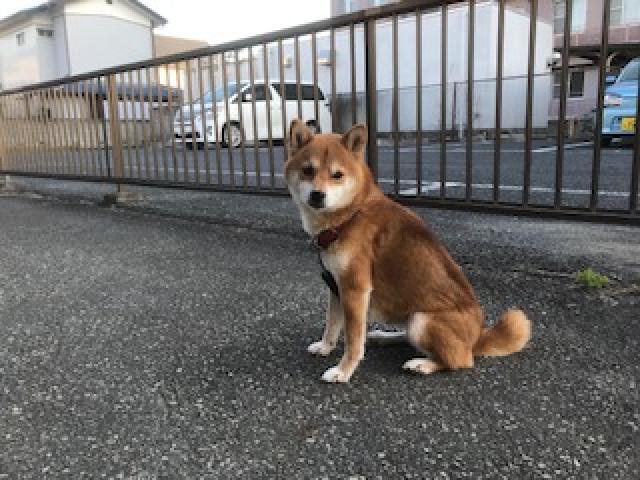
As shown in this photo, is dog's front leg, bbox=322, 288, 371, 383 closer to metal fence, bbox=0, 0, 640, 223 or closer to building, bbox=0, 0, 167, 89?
metal fence, bbox=0, 0, 640, 223

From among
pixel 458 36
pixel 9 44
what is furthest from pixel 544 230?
pixel 9 44

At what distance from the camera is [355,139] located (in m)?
2.20

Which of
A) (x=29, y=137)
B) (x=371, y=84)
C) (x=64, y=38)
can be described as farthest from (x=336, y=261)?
(x=64, y=38)

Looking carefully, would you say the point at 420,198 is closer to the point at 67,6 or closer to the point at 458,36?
the point at 458,36

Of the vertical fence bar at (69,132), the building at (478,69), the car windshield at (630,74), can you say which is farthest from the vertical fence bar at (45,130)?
the car windshield at (630,74)

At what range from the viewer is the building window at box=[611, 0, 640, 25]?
24.1 metres

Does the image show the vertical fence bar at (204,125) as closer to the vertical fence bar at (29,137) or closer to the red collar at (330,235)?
the red collar at (330,235)

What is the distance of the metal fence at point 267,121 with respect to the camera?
10.6ft

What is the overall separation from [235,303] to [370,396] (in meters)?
1.23

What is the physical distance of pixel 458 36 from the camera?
14.7 m

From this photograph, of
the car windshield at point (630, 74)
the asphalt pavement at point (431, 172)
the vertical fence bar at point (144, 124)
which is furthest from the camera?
the car windshield at point (630, 74)

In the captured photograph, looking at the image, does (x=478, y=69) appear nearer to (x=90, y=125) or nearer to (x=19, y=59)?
(x=90, y=125)

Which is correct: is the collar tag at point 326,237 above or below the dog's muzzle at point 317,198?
below

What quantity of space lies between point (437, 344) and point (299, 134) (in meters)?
1.00
